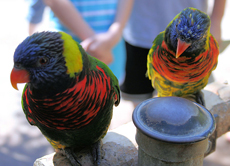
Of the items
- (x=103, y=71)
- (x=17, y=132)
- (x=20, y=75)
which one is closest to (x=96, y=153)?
(x=103, y=71)

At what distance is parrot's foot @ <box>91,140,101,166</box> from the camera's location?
45.2 inches

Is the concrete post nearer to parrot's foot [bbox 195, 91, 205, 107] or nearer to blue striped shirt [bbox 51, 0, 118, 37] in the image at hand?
parrot's foot [bbox 195, 91, 205, 107]

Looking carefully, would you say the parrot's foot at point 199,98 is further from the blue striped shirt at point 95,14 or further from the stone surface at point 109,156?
the blue striped shirt at point 95,14

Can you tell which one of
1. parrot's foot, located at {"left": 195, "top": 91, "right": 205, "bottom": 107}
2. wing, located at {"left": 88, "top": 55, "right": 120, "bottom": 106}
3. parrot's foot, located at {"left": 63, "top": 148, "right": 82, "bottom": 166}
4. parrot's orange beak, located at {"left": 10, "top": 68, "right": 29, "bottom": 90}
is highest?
parrot's orange beak, located at {"left": 10, "top": 68, "right": 29, "bottom": 90}

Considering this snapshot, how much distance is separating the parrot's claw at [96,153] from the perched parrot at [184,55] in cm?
57

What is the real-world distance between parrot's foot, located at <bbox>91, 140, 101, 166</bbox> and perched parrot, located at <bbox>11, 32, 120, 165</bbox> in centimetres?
16

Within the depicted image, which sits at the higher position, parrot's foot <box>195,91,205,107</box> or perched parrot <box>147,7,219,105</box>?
perched parrot <box>147,7,219,105</box>

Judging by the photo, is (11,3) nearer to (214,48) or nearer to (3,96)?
(3,96)

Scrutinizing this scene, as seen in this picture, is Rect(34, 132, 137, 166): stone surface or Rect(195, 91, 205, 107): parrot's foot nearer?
Rect(34, 132, 137, 166): stone surface

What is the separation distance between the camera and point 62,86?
2.65ft

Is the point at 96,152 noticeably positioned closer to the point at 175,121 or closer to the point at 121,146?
the point at 121,146

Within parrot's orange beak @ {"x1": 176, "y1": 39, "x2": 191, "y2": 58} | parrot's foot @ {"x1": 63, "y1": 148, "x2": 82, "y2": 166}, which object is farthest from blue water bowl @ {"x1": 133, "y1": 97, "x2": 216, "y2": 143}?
parrot's foot @ {"x1": 63, "y1": 148, "x2": 82, "y2": 166}

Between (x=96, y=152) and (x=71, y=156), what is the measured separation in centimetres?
13

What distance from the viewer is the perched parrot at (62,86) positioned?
2.52 ft
